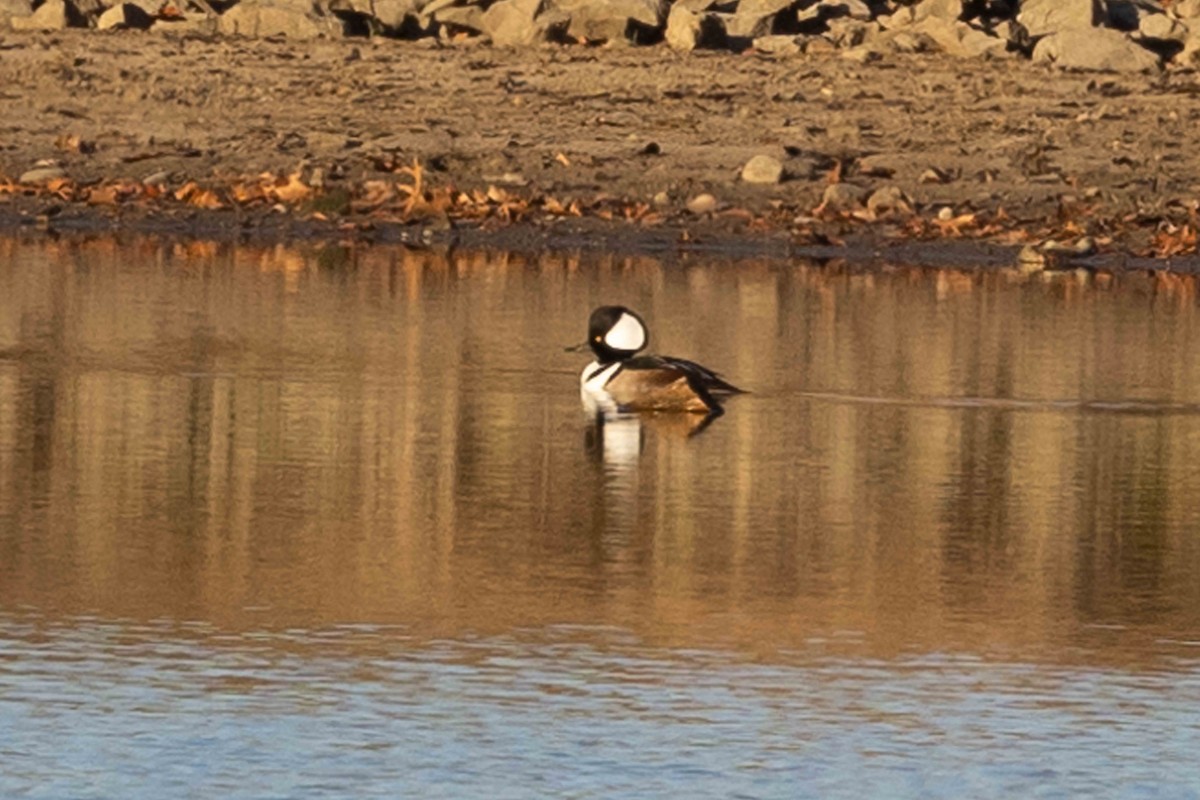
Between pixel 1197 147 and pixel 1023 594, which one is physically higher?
pixel 1197 147

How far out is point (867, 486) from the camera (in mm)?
10305

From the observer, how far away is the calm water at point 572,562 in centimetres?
655

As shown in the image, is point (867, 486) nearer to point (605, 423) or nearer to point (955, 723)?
point (605, 423)

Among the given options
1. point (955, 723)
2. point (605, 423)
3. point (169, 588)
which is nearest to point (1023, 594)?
point (955, 723)

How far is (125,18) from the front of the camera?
955 inches

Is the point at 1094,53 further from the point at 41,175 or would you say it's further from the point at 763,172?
the point at 41,175

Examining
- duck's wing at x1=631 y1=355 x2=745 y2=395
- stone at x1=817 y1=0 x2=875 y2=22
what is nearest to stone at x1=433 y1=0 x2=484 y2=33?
stone at x1=817 y1=0 x2=875 y2=22

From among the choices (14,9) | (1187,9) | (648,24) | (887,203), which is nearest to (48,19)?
(14,9)

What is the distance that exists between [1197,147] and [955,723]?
52.3 feet

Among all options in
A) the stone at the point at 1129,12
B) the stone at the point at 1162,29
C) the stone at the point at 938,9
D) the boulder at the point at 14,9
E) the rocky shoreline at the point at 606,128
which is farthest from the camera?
the stone at the point at 1129,12

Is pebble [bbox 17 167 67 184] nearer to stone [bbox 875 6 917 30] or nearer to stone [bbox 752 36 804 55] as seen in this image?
stone [bbox 752 36 804 55]

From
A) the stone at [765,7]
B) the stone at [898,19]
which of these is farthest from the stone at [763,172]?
the stone at [898,19]

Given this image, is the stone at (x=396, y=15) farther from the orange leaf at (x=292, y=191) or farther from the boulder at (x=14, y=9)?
the orange leaf at (x=292, y=191)

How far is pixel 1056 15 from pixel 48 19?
7758mm
